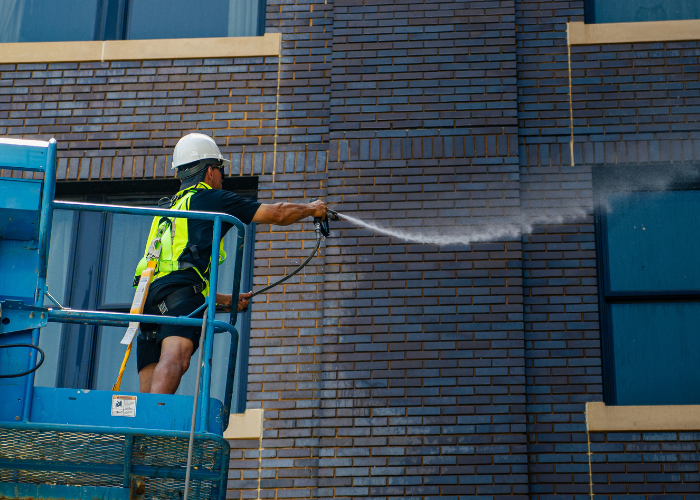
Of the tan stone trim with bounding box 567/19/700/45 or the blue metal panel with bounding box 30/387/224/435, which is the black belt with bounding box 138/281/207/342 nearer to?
the blue metal panel with bounding box 30/387/224/435

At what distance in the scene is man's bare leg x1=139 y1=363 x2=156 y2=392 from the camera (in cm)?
578

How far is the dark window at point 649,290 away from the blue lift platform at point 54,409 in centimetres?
397

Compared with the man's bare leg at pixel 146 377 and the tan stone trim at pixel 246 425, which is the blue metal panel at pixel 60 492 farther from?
the tan stone trim at pixel 246 425

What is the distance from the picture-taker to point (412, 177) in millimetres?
8055

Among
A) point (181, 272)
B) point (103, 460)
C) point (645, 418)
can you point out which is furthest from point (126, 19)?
point (645, 418)

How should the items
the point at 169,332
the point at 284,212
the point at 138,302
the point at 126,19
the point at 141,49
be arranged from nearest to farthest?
the point at 138,302, the point at 169,332, the point at 284,212, the point at 141,49, the point at 126,19

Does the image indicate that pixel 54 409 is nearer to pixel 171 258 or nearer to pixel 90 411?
pixel 90 411

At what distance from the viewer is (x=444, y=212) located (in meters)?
7.93

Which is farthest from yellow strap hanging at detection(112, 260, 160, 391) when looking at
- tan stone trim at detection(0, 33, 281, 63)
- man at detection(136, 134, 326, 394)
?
tan stone trim at detection(0, 33, 281, 63)

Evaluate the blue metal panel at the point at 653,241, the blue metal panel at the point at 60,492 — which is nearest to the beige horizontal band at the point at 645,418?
the blue metal panel at the point at 653,241

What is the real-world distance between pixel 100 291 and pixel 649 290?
4707 mm

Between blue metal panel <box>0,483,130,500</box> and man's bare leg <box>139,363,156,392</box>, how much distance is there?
875 millimetres

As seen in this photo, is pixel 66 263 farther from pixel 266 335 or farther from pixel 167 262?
pixel 167 262

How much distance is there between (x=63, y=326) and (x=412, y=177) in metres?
A: 3.30
